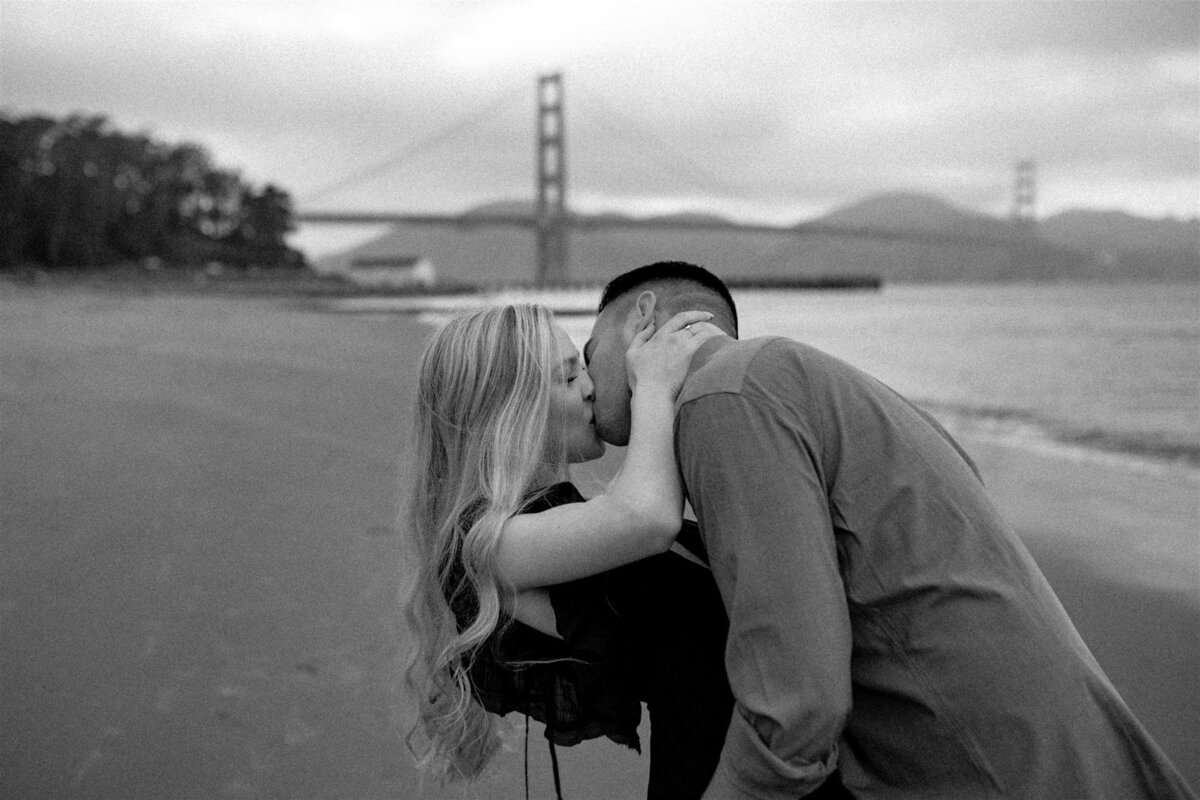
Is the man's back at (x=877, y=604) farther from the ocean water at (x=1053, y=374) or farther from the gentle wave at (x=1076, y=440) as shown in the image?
the gentle wave at (x=1076, y=440)

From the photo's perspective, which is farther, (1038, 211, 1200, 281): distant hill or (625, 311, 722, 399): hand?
(1038, 211, 1200, 281): distant hill

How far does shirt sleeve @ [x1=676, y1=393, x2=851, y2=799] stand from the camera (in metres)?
1.01

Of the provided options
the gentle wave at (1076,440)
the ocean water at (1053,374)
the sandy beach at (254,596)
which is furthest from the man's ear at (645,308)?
the gentle wave at (1076,440)

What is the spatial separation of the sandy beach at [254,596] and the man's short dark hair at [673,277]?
624 mm

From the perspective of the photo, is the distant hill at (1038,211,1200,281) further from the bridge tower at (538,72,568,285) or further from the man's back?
the man's back

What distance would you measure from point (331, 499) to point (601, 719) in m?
3.11

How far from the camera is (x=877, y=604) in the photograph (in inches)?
41.9

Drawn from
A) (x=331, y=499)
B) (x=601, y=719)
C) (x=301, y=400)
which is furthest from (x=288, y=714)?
(x=301, y=400)

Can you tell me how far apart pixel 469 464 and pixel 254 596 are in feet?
6.28

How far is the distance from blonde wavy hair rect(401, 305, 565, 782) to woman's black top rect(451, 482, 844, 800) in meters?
0.05

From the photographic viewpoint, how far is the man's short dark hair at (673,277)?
54.4 inches

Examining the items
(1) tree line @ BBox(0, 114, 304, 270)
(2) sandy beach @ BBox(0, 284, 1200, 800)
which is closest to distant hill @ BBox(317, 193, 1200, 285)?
(1) tree line @ BBox(0, 114, 304, 270)

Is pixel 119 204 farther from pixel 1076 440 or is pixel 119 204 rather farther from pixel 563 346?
pixel 563 346

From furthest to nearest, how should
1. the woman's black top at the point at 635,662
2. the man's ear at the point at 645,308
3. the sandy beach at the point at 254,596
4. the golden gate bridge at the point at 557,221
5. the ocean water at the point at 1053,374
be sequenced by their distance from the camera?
the golden gate bridge at the point at 557,221
the ocean water at the point at 1053,374
the sandy beach at the point at 254,596
the man's ear at the point at 645,308
the woman's black top at the point at 635,662
